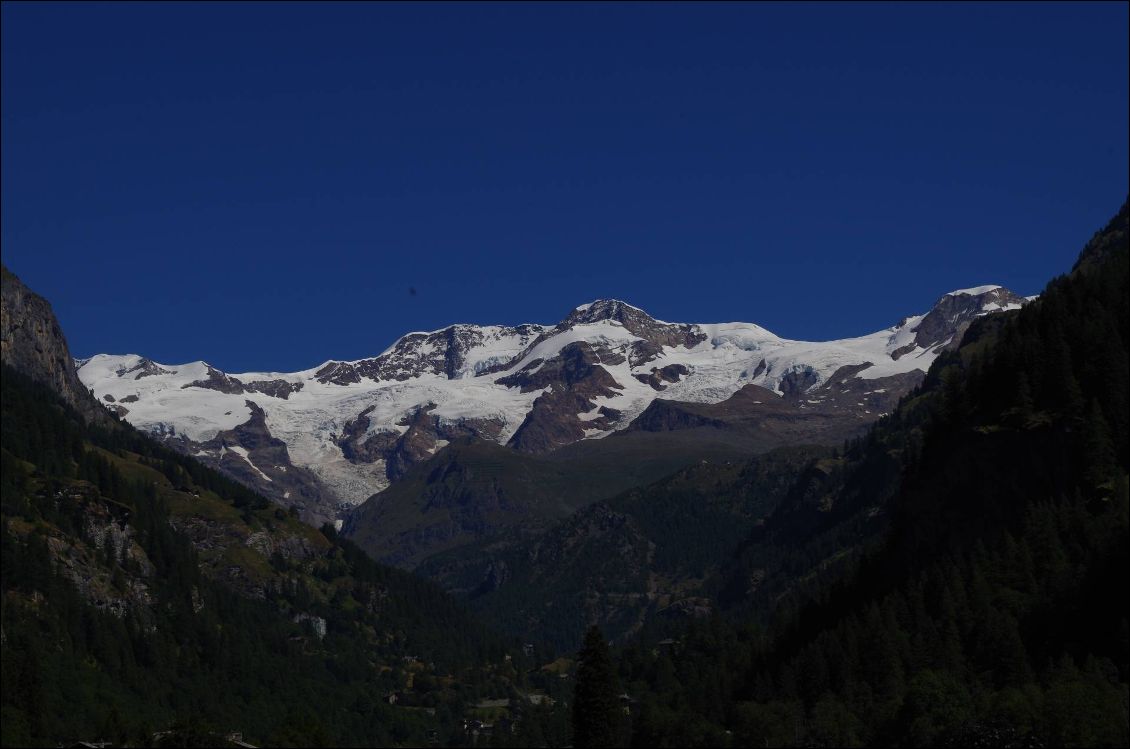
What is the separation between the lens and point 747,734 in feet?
583

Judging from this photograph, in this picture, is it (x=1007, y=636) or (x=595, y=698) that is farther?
(x=595, y=698)

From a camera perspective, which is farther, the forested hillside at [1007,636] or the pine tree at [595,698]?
the pine tree at [595,698]

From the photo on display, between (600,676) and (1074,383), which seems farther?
(1074,383)

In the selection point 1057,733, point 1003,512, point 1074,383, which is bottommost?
point 1057,733

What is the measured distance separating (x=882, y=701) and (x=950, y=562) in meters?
24.5

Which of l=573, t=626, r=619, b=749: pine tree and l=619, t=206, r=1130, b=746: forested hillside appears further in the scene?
l=573, t=626, r=619, b=749: pine tree

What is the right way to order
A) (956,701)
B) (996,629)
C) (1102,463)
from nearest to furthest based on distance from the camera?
(956,701)
(996,629)
(1102,463)

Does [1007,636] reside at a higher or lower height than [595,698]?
higher

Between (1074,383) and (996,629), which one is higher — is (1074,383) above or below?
above

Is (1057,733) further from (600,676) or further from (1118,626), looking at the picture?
(600,676)

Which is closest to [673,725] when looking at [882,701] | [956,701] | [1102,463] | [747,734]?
[747,734]

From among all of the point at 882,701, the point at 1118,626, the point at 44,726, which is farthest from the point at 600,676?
the point at 44,726

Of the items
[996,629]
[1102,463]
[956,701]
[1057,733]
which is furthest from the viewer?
[1102,463]

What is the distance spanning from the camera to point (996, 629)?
6737 inches
